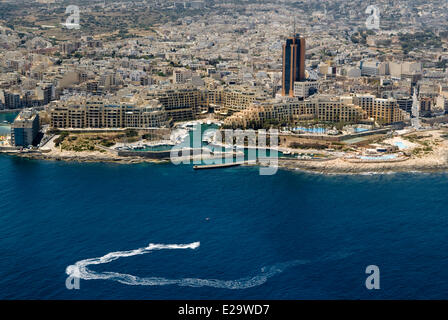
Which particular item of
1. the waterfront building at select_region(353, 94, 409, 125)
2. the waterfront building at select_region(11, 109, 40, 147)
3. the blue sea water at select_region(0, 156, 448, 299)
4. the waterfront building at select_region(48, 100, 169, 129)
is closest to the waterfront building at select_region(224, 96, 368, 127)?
the waterfront building at select_region(353, 94, 409, 125)

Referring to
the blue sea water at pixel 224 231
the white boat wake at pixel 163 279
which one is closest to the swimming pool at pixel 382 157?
the blue sea water at pixel 224 231

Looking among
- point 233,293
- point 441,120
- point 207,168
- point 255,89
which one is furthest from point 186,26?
point 233,293

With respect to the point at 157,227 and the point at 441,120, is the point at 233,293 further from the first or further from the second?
the point at 441,120

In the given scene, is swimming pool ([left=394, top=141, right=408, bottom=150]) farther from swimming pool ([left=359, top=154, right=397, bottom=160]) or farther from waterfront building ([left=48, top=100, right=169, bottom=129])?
waterfront building ([left=48, top=100, right=169, bottom=129])

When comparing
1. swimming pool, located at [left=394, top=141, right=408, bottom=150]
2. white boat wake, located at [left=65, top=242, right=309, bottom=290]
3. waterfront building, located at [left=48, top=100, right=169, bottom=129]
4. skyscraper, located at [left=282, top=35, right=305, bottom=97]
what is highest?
skyscraper, located at [left=282, top=35, right=305, bottom=97]

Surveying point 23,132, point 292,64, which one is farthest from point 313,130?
point 23,132

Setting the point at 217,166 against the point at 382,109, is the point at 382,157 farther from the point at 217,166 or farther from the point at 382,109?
the point at 382,109
